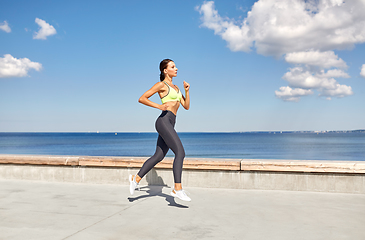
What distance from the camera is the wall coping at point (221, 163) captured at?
4.88 metres

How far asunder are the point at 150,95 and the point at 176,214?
157 cm

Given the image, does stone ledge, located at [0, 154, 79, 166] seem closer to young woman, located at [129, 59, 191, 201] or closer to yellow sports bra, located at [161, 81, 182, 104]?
young woman, located at [129, 59, 191, 201]

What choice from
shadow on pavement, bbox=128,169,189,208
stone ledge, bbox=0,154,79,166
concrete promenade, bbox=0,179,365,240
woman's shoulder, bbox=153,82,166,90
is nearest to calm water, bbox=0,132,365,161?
shadow on pavement, bbox=128,169,189,208

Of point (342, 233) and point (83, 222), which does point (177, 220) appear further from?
point (342, 233)

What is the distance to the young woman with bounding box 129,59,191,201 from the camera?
4.01 meters

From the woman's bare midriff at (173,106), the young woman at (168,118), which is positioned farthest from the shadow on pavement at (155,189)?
the woman's bare midriff at (173,106)

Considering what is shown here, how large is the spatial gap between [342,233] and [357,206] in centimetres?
136

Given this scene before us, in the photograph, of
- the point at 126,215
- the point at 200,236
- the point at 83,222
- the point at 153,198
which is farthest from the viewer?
the point at 153,198

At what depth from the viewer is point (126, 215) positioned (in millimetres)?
3652

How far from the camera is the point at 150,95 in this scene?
13.6 ft

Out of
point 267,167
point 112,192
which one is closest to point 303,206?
point 267,167

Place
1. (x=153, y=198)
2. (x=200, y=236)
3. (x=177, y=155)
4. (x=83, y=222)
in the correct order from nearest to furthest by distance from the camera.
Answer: (x=200, y=236)
(x=83, y=222)
(x=177, y=155)
(x=153, y=198)

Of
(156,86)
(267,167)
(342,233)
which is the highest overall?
(156,86)

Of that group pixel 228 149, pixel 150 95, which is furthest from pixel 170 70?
pixel 228 149
